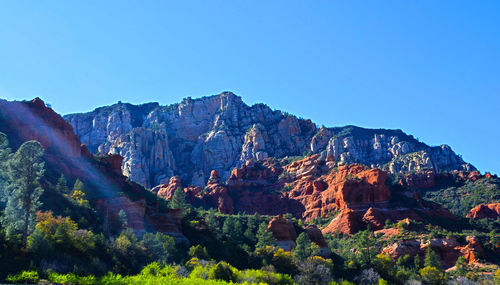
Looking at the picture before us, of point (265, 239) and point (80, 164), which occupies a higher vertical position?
point (80, 164)

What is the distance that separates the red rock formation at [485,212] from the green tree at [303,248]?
2400 inches

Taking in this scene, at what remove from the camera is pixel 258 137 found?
179 meters

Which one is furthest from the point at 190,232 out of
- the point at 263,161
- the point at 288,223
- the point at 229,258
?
the point at 263,161

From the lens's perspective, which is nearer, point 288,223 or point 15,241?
point 15,241

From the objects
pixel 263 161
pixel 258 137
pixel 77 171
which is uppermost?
pixel 258 137

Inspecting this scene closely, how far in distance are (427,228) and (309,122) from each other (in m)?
99.6

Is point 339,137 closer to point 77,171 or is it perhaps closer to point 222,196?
point 222,196

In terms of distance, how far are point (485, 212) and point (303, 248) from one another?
6705 cm

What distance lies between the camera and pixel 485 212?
121062 millimetres

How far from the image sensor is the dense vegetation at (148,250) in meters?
42.0

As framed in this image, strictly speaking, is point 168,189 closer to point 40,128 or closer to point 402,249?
point 40,128

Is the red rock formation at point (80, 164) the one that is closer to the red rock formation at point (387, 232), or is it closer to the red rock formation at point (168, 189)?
the red rock formation at point (168, 189)

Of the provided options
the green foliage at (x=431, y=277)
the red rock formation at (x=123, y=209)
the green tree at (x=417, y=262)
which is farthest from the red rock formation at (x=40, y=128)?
the green foliage at (x=431, y=277)

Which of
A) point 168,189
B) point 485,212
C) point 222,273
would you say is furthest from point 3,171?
point 485,212
